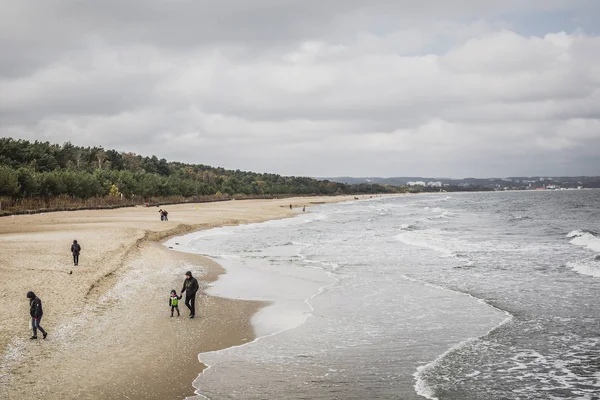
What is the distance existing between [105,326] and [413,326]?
33.1 feet

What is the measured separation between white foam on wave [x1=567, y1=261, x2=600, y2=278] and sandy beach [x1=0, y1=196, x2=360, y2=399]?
58.9 feet

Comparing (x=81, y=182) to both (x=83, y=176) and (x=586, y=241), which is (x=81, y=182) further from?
(x=586, y=241)

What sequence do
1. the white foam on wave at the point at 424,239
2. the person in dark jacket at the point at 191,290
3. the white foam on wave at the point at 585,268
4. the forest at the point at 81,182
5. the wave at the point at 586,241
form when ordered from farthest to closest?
the forest at the point at 81,182
the wave at the point at 586,241
the white foam on wave at the point at 424,239
the white foam on wave at the point at 585,268
the person in dark jacket at the point at 191,290

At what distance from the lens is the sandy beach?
10914 mm

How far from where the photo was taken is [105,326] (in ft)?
50.7

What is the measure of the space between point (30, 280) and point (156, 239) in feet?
73.0

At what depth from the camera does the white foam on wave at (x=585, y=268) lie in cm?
2575

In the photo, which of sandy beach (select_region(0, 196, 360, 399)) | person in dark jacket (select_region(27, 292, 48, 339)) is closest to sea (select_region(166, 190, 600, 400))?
sandy beach (select_region(0, 196, 360, 399))

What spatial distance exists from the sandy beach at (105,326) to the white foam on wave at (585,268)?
18.0 metres

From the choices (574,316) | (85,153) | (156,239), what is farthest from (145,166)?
(574,316)

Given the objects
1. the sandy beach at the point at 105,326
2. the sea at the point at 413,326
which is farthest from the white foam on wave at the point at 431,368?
the sandy beach at the point at 105,326

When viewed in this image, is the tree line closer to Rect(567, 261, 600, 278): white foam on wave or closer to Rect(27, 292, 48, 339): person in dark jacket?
Rect(27, 292, 48, 339): person in dark jacket

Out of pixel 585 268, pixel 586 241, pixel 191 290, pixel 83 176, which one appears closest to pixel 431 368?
pixel 191 290

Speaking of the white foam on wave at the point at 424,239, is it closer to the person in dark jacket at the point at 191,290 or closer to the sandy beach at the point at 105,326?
the sandy beach at the point at 105,326
